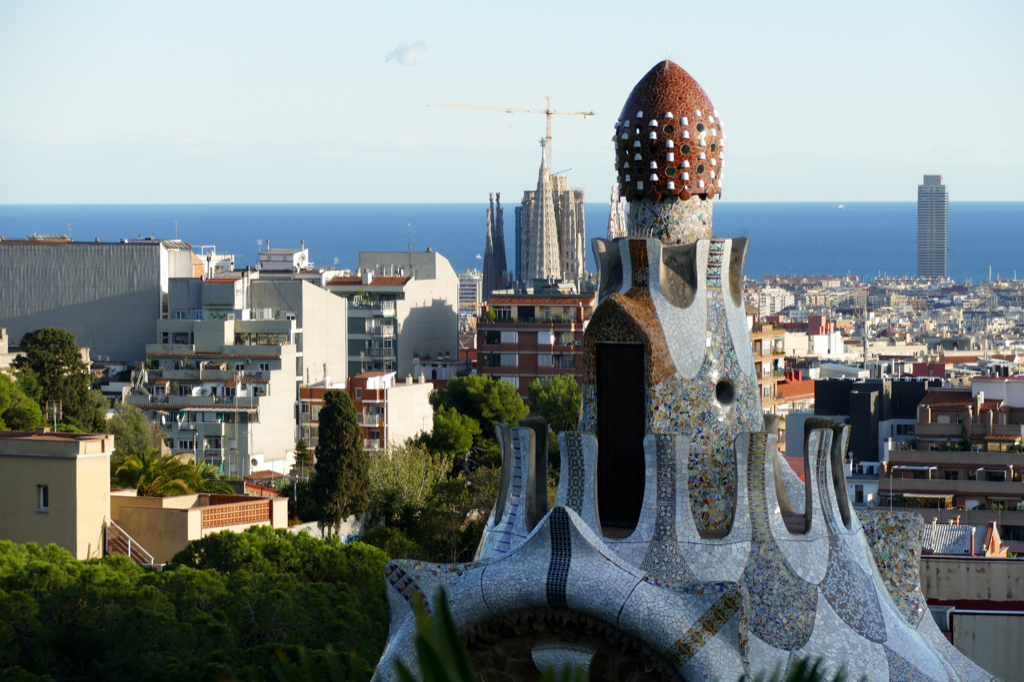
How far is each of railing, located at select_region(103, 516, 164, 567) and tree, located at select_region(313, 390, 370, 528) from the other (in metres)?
11.1

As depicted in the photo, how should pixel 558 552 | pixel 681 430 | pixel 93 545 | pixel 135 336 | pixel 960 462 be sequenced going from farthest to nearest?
pixel 135 336 → pixel 960 462 → pixel 93 545 → pixel 681 430 → pixel 558 552

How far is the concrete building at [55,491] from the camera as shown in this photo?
1208 inches

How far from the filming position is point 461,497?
4128 cm

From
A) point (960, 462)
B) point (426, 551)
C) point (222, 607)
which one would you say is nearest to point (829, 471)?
point (222, 607)

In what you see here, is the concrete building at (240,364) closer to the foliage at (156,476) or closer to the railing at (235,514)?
the foliage at (156,476)

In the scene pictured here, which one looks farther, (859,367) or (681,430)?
(859,367)

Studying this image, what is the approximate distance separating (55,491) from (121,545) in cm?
159

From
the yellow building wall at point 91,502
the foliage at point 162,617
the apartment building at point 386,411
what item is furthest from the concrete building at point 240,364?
the foliage at point 162,617

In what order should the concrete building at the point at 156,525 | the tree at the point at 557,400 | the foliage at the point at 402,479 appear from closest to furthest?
the concrete building at the point at 156,525 < the foliage at the point at 402,479 < the tree at the point at 557,400

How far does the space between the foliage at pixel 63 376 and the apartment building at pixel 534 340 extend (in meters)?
25.3

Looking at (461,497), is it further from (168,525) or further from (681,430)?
(681,430)

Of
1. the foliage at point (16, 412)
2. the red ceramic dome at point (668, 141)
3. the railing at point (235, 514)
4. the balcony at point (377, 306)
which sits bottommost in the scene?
the railing at point (235, 514)

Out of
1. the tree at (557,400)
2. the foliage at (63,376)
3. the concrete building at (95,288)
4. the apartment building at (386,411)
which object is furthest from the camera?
the concrete building at (95,288)

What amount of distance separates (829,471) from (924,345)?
13110 cm
